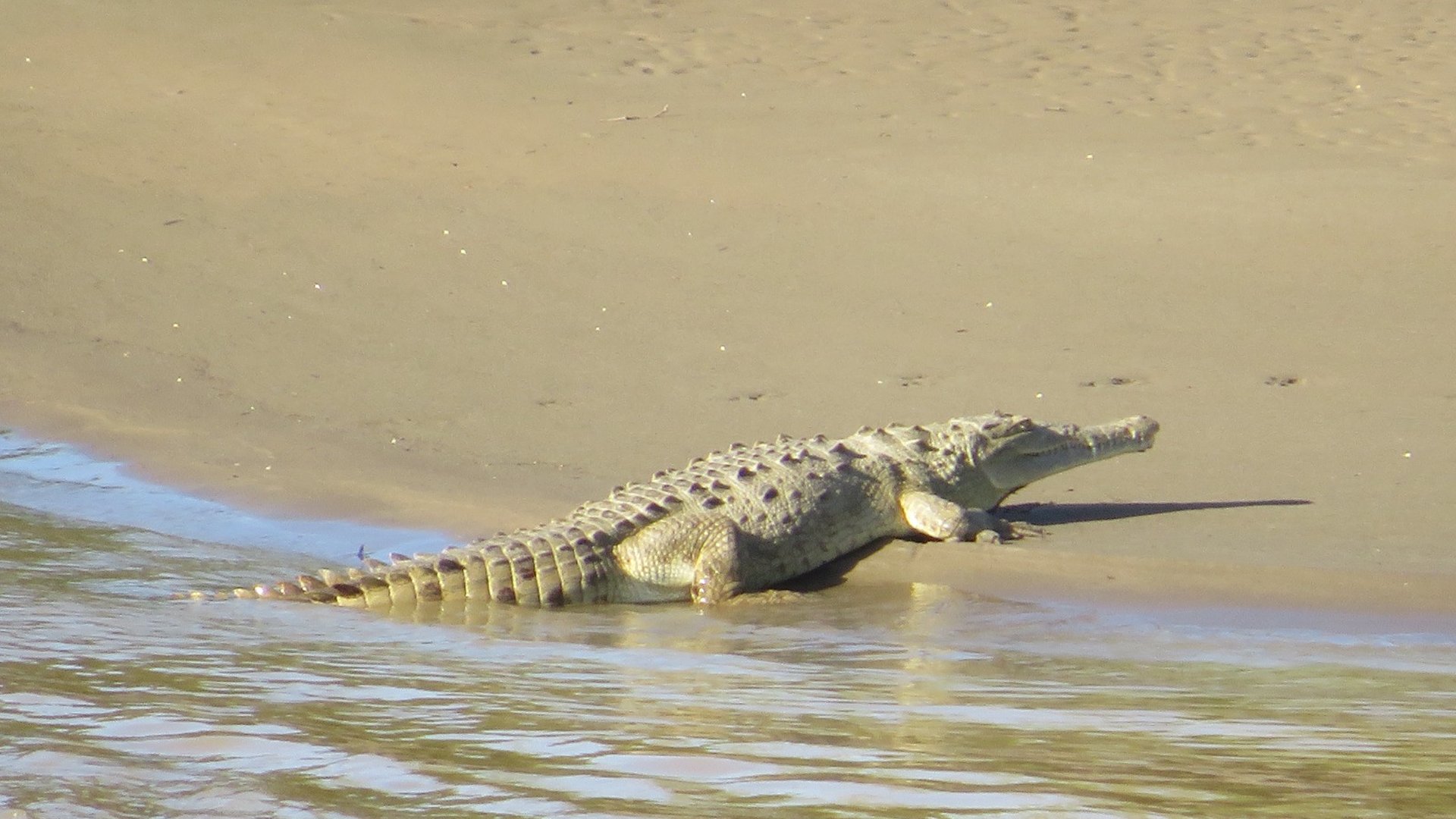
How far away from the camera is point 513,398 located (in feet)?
25.8

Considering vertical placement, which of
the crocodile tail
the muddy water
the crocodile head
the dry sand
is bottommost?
the muddy water

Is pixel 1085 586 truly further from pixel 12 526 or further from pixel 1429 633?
pixel 12 526

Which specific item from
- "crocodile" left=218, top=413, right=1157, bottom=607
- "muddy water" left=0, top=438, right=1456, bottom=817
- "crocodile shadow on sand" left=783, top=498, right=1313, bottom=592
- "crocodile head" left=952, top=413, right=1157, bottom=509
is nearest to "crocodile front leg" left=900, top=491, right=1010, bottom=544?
"crocodile" left=218, top=413, right=1157, bottom=607

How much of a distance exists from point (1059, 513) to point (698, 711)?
11.1 feet

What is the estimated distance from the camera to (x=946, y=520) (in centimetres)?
608

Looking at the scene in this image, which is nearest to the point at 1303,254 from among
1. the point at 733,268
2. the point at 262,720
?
the point at 733,268

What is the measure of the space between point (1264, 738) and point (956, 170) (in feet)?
27.3

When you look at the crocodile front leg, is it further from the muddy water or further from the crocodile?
the muddy water

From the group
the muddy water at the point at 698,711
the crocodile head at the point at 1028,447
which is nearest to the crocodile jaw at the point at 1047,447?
the crocodile head at the point at 1028,447

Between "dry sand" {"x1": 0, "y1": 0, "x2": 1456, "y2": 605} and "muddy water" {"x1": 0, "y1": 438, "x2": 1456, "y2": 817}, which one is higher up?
"dry sand" {"x1": 0, "y1": 0, "x2": 1456, "y2": 605}

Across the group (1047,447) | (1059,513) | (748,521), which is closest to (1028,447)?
(1047,447)

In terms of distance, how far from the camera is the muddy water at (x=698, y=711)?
2.67 meters

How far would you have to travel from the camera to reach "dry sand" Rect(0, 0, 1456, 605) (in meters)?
6.82

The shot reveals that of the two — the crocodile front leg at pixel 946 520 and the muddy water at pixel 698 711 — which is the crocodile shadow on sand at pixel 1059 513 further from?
the muddy water at pixel 698 711
